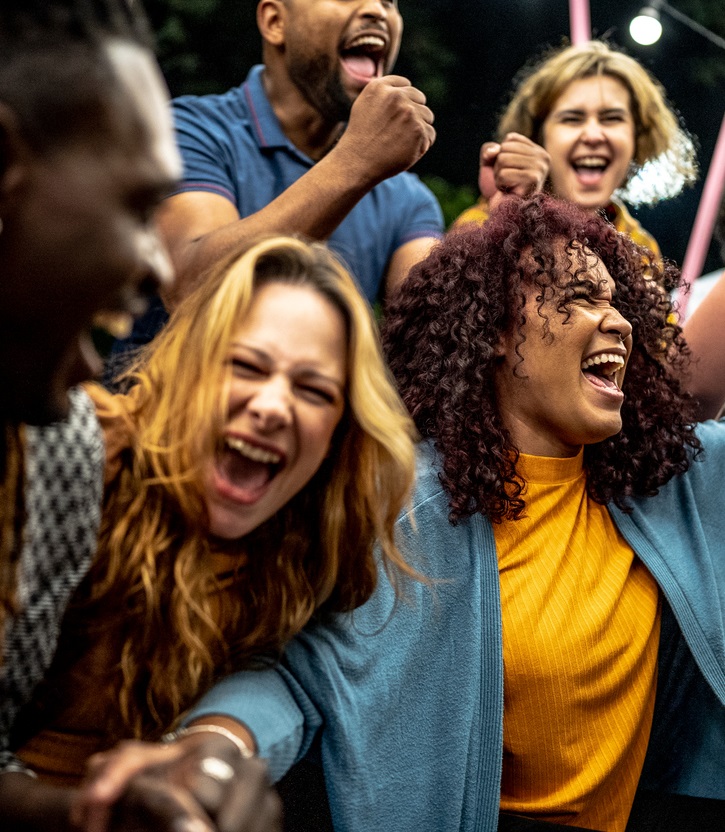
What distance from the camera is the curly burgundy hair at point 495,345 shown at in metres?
2.17

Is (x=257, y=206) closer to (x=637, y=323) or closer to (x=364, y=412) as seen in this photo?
(x=637, y=323)

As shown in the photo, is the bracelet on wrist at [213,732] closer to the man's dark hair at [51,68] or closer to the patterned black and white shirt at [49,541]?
the patterned black and white shirt at [49,541]

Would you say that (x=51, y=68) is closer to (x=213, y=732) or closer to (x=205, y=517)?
(x=205, y=517)

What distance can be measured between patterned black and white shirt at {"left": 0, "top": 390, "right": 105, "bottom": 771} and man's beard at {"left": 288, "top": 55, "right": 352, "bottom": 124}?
1444mm

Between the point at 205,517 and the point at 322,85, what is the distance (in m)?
1.46

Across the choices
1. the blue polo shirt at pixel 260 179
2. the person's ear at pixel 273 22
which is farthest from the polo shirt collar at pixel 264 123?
the person's ear at pixel 273 22

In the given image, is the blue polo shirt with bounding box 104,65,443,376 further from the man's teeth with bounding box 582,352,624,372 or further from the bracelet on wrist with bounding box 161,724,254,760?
the bracelet on wrist with bounding box 161,724,254,760

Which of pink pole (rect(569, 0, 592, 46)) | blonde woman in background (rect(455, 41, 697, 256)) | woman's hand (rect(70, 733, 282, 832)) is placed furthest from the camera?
pink pole (rect(569, 0, 592, 46))

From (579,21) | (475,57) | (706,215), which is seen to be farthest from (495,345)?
(475,57)

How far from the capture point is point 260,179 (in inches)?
103

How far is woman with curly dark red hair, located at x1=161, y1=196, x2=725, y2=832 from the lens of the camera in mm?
1932

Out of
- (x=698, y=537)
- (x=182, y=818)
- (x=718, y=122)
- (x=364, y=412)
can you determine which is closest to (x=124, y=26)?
(x=364, y=412)

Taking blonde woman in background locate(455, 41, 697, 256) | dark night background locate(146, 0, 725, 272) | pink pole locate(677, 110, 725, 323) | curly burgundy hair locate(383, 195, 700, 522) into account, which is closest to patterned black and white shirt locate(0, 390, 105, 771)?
curly burgundy hair locate(383, 195, 700, 522)

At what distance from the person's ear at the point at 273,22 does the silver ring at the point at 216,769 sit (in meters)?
1.96
